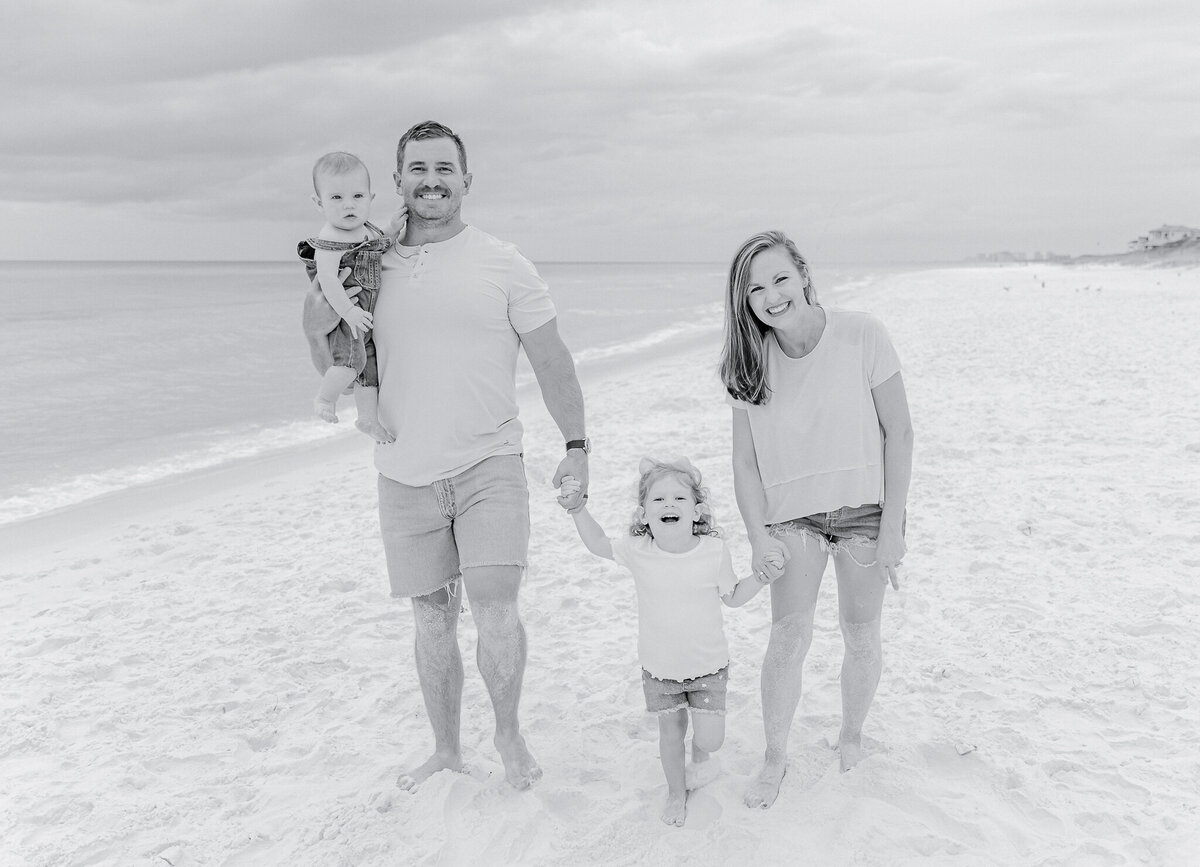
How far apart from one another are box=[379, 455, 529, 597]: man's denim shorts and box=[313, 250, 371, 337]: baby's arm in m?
0.62

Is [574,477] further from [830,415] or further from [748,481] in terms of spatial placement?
[830,415]

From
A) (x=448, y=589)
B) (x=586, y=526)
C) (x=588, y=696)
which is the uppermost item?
(x=586, y=526)

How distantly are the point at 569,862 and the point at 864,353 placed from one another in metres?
2.01

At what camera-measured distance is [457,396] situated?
3125 mm

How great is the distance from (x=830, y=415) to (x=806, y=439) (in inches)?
4.6

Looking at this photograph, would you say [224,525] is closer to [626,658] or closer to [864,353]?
[626,658]

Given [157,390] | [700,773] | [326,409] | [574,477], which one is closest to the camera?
[574,477]

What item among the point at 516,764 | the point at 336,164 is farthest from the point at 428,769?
the point at 336,164

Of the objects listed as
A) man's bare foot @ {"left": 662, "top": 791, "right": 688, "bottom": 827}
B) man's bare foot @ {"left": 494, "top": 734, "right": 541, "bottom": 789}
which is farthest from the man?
man's bare foot @ {"left": 662, "top": 791, "right": 688, "bottom": 827}

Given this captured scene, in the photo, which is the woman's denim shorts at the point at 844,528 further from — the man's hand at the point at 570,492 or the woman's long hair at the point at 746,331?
the man's hand at the point at 570,492

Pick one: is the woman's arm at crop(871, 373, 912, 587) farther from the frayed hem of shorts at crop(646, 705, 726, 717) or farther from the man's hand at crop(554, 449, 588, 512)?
the man's hand at crop(554, 449, 588, 512)

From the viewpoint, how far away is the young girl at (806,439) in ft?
9.73

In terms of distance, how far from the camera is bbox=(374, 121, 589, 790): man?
3.12 metres

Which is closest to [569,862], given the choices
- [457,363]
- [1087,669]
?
[457,363]
